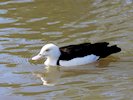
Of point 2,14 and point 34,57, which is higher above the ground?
point 2,14

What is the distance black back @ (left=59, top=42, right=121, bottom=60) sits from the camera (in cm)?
1164

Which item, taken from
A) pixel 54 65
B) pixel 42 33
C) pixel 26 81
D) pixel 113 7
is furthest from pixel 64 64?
pixel 113 7

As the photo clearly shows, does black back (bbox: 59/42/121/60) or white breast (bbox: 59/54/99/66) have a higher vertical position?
black back (bbox: 59/42/121/60)

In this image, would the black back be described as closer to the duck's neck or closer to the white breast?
the white breast

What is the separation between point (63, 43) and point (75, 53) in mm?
1281

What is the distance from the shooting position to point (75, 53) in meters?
11.6

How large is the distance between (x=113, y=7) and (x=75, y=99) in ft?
20.7

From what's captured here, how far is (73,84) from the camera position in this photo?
10.5 meters

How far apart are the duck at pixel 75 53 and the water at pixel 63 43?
0.15 metres

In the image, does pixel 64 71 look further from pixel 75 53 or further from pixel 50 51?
pixel 50 51

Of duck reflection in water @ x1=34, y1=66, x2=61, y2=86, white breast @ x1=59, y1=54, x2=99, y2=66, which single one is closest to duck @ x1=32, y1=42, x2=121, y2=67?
white breast @ x1=59, y1=54, x2=99, y2=66

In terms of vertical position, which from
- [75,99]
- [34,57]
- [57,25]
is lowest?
[75,99]

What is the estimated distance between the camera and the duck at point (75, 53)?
11.6 metres

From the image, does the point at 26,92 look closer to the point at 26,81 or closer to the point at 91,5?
the point at 26,81
